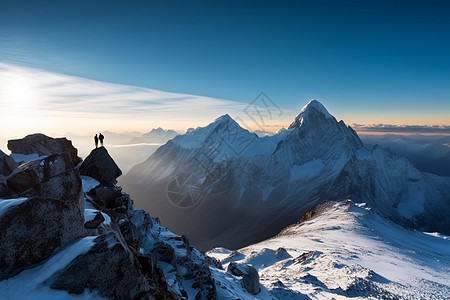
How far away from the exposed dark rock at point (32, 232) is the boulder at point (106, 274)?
1.94 m

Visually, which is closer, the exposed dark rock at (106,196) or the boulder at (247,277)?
the exposed dark rock at (106,196)

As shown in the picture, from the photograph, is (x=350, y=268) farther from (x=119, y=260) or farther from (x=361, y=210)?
(x=361, y=210)

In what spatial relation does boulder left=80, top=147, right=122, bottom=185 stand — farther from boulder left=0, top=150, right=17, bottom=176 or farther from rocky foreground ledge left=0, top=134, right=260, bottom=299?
rocky foreground ledge left=0, top=134, right=260, bottom=299

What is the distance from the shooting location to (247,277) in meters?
36.4

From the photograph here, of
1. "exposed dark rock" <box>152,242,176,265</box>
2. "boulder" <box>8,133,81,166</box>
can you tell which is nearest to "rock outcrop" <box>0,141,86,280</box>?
"exposed dark rock" <box>152,242,176,265</box>

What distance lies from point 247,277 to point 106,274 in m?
31.0

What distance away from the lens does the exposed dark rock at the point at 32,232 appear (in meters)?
10.6

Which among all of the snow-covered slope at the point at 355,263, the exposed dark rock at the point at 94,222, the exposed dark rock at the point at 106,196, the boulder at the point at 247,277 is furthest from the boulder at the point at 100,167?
the snow-covered slope at the point at 355,263

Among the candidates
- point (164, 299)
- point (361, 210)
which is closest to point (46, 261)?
point (164, 299)

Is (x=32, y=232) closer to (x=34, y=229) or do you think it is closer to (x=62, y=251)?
(x=34, y=229)

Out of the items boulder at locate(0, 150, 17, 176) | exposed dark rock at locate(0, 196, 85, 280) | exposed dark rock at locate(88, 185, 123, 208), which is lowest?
exposed dark rock at locate(88, 185, 123, 208)

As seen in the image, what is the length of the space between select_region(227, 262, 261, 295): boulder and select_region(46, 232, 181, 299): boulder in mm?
28195

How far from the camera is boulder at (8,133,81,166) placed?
28641 mm

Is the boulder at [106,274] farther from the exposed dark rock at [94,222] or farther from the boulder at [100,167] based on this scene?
the boulder at [100,167]
